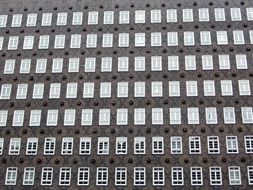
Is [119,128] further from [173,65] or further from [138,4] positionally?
[138,4]

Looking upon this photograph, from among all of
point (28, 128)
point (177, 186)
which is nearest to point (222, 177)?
point (177, 186)

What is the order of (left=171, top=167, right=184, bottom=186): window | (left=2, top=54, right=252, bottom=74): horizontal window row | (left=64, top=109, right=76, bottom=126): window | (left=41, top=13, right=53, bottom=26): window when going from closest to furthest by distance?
1. (left=171, top=167, right=184, bottom=186): window
2. (left=64, top=109, right=76, bottom=126): window
3. (left=2, top=54, right=252, bottom=74): horizontal window row
4. (left=41, top=13, right=53, bottom=26): window

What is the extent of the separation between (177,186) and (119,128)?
8.19m

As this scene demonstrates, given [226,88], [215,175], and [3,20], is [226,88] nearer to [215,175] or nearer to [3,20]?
[215,175]

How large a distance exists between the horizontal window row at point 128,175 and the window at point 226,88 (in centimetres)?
780

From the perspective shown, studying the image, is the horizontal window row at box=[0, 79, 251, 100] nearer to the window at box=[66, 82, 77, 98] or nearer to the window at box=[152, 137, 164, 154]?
the window at box=[66, 82, 77, 98]

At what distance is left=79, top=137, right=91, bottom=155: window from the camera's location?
47.5m

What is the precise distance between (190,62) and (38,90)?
648 inches

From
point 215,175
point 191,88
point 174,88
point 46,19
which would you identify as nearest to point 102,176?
point 215,175

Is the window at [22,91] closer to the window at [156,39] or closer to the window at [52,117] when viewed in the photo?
the window at [52,117]

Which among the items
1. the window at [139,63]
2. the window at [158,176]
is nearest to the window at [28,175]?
the window at [158,176]

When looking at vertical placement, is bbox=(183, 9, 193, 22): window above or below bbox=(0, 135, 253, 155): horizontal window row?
above

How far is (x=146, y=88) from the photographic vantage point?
49719 mm

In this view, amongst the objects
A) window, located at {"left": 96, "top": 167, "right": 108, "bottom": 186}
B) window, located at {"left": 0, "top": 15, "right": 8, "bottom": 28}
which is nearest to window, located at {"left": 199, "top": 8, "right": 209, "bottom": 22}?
window, located at {"left": 96, "top": 167, "right": 108, "bottom": 186}
